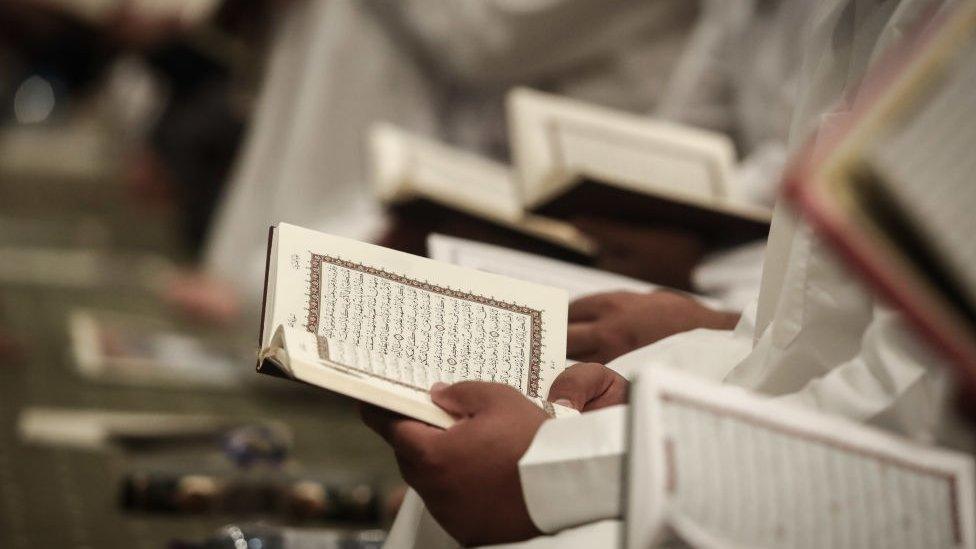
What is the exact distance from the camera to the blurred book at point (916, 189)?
0.52m

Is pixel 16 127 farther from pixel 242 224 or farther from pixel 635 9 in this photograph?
pixel 635 9

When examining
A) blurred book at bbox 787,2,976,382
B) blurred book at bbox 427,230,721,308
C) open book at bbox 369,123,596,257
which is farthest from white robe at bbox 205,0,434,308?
blurred book at bbox 787,2,976,382

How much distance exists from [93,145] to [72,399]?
9.91ft

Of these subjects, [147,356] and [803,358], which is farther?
[147,356]

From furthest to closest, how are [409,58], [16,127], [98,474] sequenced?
1. [16,127]
2. [409,58]
3. [98,474]

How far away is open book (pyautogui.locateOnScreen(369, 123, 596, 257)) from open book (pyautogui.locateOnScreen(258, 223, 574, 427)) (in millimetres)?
593

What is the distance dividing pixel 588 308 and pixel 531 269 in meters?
0.22

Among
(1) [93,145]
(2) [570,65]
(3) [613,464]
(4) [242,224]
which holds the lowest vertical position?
(3) [613,464]

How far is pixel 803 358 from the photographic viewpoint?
70cm

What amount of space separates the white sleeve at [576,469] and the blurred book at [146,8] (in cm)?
247

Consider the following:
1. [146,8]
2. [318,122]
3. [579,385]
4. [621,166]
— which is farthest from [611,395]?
[146,8]

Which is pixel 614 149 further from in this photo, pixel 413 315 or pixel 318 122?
pixel 318 122

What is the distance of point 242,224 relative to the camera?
8.63ft

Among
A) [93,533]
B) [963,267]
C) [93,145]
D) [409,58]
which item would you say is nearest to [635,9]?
[409,58]
